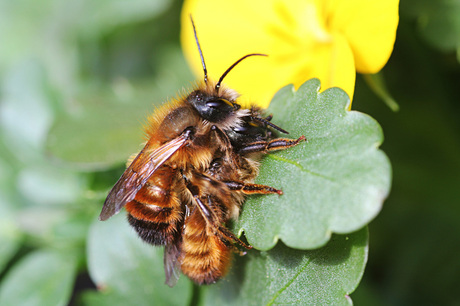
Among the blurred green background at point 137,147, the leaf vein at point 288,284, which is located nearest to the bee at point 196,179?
the leaf vein at point 288,284

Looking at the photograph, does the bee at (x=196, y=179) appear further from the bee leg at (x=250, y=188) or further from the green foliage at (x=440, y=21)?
the green foliage at (x=440, y=21)

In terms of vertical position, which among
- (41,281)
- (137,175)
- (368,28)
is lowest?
(41,281)

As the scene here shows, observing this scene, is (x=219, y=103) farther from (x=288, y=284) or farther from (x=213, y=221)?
(x=288, y=284)

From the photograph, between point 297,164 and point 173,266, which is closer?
point 297,164

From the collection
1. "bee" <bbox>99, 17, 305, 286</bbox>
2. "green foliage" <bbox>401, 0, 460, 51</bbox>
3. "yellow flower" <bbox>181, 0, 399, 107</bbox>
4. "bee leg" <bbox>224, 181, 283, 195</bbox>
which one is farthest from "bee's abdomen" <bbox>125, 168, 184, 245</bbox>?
"green foliage" <bbox>401, 0, 460, 51</bbox>

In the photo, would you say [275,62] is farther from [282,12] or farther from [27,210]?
[27,210]

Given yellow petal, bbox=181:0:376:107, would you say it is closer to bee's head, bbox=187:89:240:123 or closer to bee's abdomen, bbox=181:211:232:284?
bee's head, bbox=187:89:240:123

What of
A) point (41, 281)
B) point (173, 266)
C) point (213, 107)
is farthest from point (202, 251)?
point (41, 281)

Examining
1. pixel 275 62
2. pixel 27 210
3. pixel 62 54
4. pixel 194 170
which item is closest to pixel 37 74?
pixel 62 54
